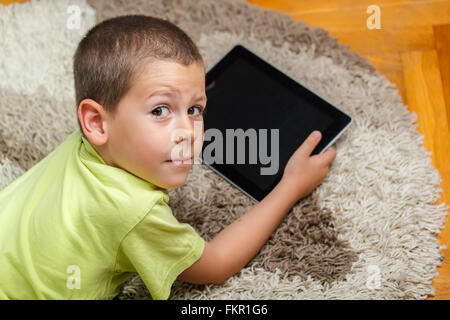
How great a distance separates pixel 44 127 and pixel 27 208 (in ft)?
1.20

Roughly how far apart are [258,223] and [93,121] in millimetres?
401

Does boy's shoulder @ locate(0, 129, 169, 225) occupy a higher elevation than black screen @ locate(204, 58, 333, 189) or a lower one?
lower

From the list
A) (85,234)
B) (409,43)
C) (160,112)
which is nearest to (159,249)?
(85,234)

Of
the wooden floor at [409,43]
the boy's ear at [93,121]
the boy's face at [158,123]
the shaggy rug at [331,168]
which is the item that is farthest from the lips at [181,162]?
the wooden floor at [409,43]

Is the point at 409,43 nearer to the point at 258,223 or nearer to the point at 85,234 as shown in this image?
the point at 258,223

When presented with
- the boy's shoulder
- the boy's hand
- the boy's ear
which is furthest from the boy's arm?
the boy's ear

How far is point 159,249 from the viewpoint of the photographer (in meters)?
0.83

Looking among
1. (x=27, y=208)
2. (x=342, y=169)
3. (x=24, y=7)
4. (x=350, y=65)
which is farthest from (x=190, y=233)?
(x=24, y=7)

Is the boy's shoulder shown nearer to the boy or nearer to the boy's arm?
the boy

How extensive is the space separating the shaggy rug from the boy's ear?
1.13 feet

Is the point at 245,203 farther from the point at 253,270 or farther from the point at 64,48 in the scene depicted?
the point at 64,48

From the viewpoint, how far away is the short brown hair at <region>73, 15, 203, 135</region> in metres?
0.77
